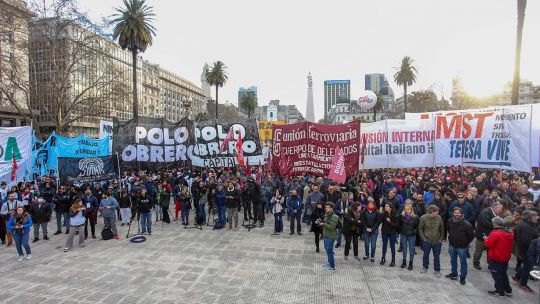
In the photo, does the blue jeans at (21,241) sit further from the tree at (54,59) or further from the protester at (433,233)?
the tree at (54,59)

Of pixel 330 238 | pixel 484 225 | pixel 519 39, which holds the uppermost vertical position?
pixel 519 39

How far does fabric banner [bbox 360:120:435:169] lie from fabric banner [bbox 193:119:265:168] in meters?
5.90

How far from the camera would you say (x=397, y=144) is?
15.6m

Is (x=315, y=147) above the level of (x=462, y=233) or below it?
above

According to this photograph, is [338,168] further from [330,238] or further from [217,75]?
[217,75]

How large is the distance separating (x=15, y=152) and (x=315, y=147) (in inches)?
450

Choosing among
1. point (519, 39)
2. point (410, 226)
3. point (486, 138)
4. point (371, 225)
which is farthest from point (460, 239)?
point (519, 39)

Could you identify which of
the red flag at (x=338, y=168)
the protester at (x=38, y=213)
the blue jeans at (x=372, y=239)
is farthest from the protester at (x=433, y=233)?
the protester at (x=38, y=213)

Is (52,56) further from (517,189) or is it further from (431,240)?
(517,189)

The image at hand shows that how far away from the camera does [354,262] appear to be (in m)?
8.55

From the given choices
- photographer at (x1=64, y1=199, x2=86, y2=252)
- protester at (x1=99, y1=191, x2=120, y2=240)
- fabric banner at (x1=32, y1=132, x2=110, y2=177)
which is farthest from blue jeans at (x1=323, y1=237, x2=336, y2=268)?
fabric banner at (x1=32, y1=132, x2=110, y2=177)

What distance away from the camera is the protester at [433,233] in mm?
7488

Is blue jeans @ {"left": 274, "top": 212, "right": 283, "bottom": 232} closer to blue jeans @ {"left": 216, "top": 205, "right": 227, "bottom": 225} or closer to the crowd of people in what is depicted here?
the crowd of people

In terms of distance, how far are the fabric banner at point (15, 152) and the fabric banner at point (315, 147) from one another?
32.5ft
